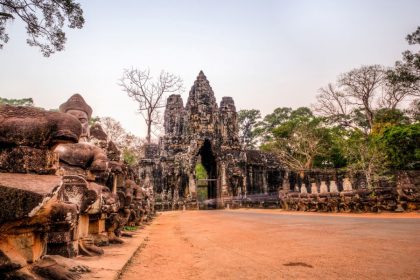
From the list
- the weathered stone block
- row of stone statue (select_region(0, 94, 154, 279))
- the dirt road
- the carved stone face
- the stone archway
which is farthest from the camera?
the stone archway

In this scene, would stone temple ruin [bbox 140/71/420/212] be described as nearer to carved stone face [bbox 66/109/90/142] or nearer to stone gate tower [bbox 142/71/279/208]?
stone gate tower [bbox 142/71/279/208]

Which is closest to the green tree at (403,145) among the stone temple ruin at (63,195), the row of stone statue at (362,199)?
the row of stone statue at (362,199)

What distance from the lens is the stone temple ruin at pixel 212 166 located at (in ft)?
92.4

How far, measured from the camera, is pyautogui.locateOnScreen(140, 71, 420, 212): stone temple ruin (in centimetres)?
2817

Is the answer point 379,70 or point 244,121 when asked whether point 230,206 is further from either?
point 244,121

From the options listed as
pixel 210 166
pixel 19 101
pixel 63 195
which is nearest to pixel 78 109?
pixel 63 195

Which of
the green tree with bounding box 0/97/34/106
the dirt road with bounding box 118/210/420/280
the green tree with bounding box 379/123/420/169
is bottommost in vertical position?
the dirt road with bounding box 118/210/420/280

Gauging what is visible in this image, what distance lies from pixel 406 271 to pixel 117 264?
2.99 meters

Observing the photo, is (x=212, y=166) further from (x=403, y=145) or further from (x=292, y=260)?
(x=292, y=260)

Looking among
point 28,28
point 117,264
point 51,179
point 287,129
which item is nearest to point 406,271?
point 117,264

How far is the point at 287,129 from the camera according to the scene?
128ft

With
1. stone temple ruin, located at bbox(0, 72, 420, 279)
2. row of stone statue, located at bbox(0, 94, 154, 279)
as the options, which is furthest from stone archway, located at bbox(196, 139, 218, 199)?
row of stone statue, located at bbox(0, 94, 154, 279)

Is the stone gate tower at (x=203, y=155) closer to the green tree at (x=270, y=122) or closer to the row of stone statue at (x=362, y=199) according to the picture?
the row of stone statue at (x=362, y=199)

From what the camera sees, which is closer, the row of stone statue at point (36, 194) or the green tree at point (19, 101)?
the row of stone statue at point (36, 194)
